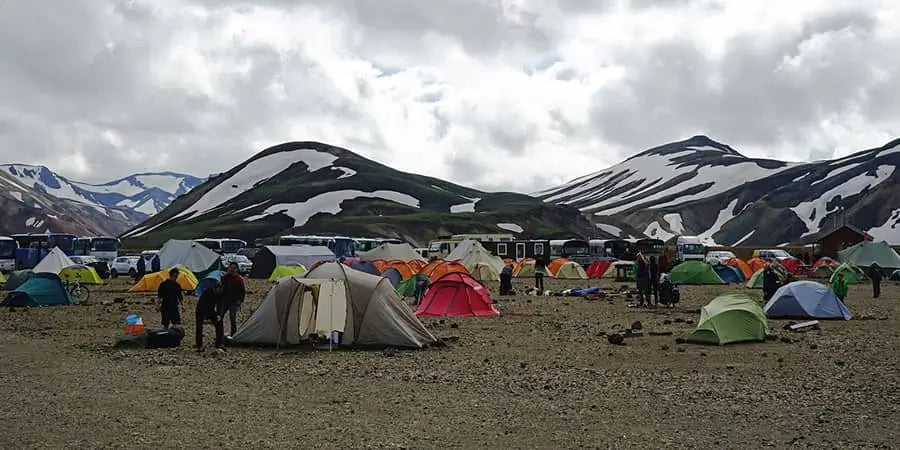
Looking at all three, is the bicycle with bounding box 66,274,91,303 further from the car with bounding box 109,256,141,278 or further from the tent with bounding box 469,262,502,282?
the car with bounding box 109,256,141,278

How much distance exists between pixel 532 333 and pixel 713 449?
13.0m

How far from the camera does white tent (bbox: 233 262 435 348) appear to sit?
19.9m

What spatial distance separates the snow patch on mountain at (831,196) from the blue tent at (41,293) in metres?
152

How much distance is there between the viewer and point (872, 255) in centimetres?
5962

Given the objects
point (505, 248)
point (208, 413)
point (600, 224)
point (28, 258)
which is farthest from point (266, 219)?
point (208, 413)

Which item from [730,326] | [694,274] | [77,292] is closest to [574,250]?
[694,274]

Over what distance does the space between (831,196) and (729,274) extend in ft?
456

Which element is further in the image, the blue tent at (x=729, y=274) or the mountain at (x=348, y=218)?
the mountain at (x=348, y=218)

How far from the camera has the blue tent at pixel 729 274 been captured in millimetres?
54406

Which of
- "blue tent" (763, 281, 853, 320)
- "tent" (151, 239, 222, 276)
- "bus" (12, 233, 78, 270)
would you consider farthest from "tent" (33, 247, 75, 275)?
"blue tent" (763, 281, 853, 320)

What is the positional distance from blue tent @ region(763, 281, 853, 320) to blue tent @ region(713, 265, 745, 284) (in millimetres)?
27497

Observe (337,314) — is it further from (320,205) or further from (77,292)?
(320,205)

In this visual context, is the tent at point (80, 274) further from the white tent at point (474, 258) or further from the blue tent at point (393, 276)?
the white tent at point (474, 258)

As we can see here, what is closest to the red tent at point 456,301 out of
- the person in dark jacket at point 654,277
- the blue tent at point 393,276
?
the person in dark jacket at point 654,277
